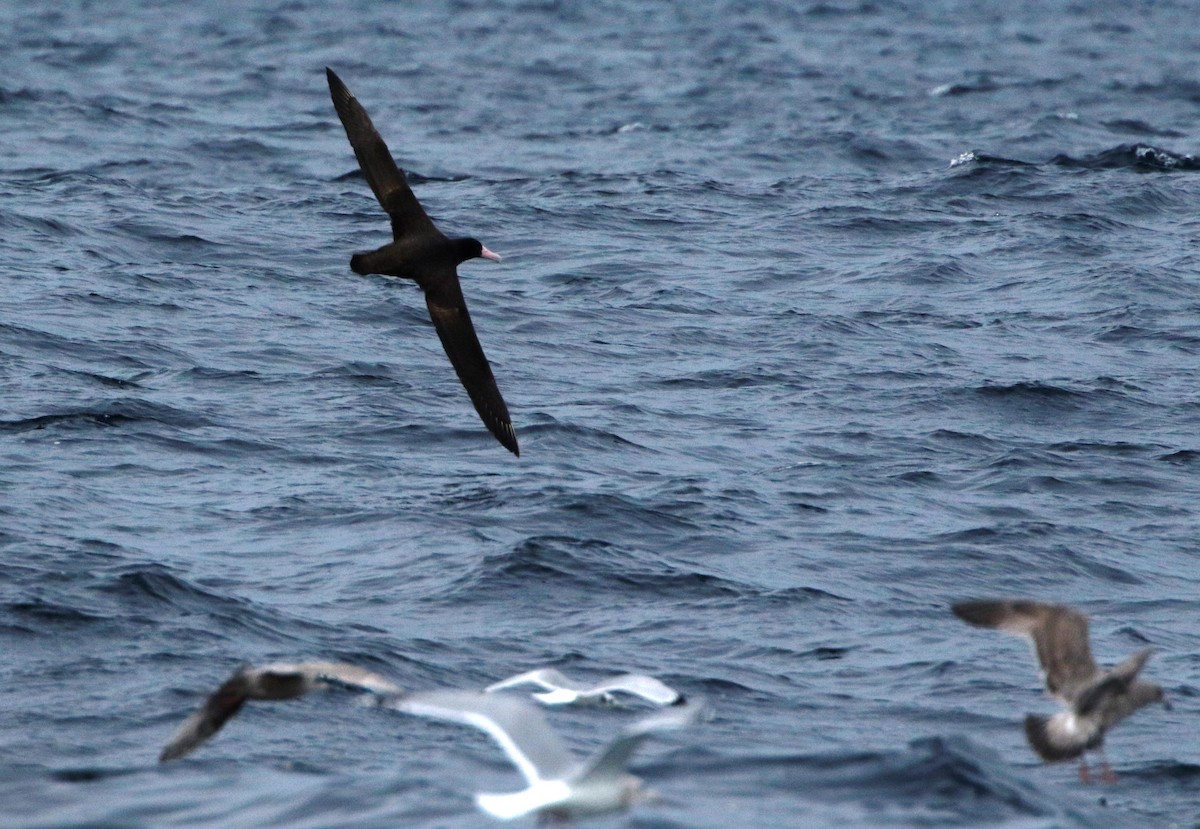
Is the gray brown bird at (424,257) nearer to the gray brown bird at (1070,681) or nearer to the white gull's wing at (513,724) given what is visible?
the gray brown bird at (1070,681)

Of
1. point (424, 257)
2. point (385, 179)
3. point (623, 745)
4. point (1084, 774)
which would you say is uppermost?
point (385, 179)

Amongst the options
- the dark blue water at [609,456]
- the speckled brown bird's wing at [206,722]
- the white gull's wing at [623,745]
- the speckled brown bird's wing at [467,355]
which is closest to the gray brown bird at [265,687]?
the speckled brown bird's wing at [206,722]

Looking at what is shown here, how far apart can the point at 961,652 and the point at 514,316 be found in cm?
784

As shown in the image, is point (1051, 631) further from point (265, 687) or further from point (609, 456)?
point (609, 456)

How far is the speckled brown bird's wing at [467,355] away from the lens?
12297mm

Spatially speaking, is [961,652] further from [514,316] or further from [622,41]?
[622,41]

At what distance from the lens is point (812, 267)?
20453mm

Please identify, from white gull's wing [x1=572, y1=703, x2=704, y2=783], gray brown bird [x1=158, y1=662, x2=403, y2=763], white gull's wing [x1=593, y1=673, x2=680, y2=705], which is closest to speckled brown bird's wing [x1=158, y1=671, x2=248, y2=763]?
gray brown bird [x1=158, y1=662, x2=403, y2=763]

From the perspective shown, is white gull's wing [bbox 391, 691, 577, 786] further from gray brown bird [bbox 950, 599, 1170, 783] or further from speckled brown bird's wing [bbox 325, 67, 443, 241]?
speckled brown bird's wing [bbox 325, 67, 443, 241]

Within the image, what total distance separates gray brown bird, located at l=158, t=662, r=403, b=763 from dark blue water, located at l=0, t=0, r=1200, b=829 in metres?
0.31

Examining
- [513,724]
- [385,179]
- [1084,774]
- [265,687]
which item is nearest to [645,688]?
[513,724]

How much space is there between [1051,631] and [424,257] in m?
5.03

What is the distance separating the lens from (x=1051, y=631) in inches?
344

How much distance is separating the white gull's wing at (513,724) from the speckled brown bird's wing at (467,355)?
5.07m
